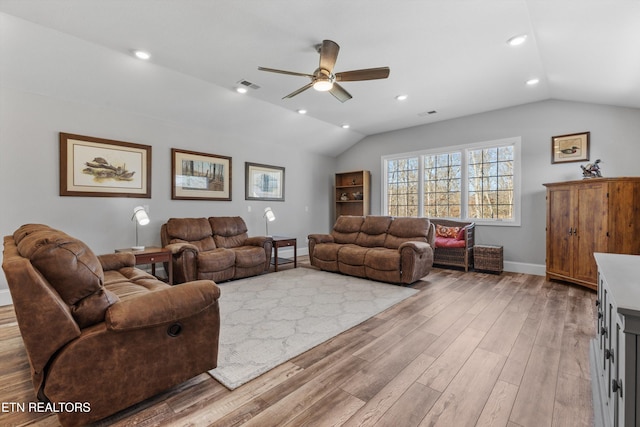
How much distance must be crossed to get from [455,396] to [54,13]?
4.45 metres

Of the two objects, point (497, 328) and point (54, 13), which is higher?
point (54, 13)

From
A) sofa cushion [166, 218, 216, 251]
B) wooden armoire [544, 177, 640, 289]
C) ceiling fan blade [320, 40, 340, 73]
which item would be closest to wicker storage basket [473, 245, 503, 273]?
wooden armoire [544, 177, 640, 289]

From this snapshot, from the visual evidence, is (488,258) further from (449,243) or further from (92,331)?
(92,331)

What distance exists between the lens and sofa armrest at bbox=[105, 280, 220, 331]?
146cm

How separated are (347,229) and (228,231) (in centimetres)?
218

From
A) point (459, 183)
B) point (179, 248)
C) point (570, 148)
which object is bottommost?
point (179, 248)

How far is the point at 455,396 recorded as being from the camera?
1726mm

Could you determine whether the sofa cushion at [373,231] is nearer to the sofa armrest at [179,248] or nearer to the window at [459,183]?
the window at [459,183]

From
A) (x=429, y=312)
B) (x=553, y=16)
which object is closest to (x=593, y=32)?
(x=553, y=16)

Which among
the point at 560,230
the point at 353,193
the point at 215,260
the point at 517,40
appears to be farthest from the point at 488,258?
the point at 215,260

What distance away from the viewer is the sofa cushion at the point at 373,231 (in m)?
4.99

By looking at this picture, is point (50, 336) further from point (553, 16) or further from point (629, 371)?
point (553, 16)

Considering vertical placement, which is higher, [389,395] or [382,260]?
[382,260]

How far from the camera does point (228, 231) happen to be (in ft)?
16.4
